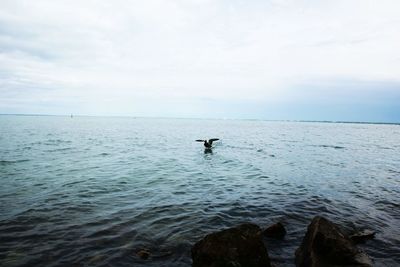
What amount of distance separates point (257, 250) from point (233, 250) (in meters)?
0.71

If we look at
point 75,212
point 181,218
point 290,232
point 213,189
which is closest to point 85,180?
point 75,212

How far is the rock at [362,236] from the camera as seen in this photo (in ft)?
34.8

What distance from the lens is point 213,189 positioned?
1873 cm

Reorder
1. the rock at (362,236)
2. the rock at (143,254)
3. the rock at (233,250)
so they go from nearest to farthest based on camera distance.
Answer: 1. the rock at (233,250)
2. the rock at (143,254)
3. the rock at (362,236)

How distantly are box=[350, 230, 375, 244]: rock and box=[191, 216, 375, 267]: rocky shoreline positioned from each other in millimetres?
2515

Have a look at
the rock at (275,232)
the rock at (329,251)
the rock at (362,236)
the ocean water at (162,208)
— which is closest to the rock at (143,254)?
the ocean water at (162,208)

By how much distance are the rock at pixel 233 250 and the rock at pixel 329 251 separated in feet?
4.22

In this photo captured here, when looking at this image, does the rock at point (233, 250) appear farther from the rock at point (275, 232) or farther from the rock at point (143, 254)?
the rock at point (275, 232)

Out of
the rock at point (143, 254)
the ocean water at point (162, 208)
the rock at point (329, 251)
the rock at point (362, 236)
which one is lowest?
the ocean water at point (162, 208)

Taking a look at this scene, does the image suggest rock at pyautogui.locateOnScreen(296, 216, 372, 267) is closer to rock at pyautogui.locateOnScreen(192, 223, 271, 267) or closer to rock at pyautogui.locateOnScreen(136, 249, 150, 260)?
rock at pyautogui.locateOnScreen(192, 223, 271, 267)

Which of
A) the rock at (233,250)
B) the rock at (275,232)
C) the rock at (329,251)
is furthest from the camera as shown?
the rock at (275,232)

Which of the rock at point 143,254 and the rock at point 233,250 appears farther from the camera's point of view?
the rock at point 143,254

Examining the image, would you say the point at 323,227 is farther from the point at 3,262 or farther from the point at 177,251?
the point at 3,262

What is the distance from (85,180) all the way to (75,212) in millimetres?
7409
